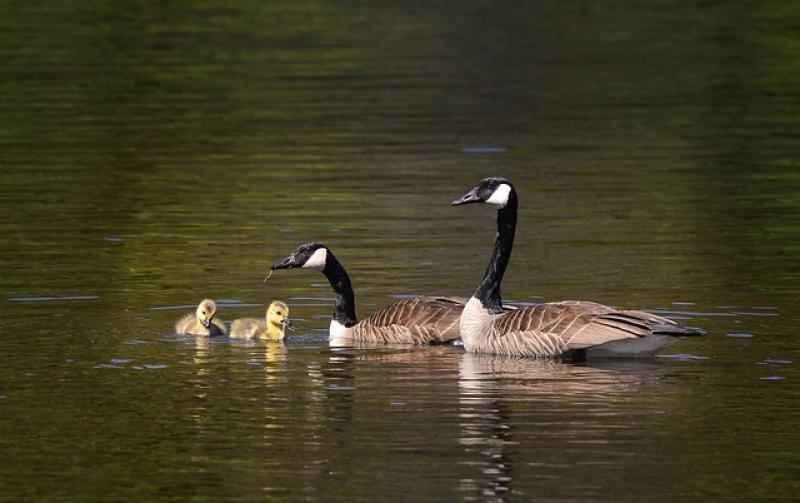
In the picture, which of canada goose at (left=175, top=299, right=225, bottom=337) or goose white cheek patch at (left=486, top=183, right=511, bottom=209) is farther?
goose white cheek patch at (left=486, top=183, right=511, bottom=209)

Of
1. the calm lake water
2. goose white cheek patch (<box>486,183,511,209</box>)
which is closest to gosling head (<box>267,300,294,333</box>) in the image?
the calm lake water

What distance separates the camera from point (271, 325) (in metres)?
18.2

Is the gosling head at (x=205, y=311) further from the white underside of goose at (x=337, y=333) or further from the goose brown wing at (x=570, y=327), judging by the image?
the goose brown wing at (x=570, y=327)

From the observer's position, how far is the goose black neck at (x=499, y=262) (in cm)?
1833

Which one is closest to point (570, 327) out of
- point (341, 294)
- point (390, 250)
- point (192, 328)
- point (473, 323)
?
point (473, 323)

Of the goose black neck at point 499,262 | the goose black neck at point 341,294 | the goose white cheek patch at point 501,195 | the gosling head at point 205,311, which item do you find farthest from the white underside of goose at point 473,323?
the gosling head at point 205,311

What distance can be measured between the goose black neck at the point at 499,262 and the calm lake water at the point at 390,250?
87 centimetres

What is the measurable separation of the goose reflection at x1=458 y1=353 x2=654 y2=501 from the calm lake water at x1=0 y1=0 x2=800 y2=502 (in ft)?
0.12

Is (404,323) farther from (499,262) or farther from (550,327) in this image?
(550,327)

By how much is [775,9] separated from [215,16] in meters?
16.0

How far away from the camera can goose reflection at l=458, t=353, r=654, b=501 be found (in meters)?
13.2

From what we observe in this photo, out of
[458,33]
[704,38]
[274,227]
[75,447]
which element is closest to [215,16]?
[458,33]

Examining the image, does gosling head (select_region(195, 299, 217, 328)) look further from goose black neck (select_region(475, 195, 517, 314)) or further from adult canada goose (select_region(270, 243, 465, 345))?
goose black neck (select_region(475, 195, 517, 314))

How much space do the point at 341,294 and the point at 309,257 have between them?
0.61 m
